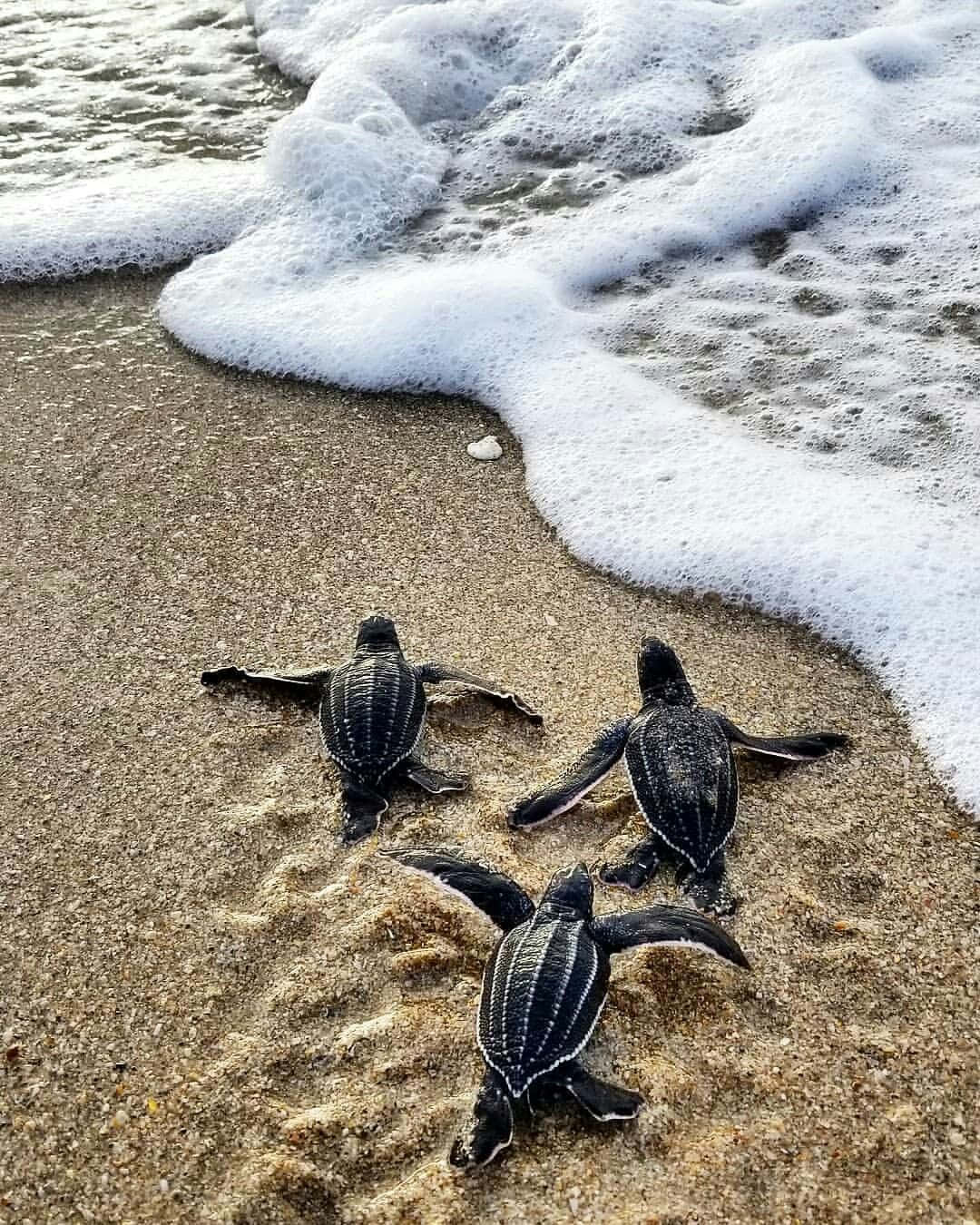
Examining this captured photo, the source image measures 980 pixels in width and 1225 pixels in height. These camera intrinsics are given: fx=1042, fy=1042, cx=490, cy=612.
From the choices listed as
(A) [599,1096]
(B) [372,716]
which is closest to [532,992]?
(A) [599,1096]

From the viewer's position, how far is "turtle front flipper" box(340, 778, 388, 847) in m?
2.42

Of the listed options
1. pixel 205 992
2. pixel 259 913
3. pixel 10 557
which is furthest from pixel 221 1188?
pixel 10 557

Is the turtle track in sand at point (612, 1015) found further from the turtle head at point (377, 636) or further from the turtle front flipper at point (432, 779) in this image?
the turtle head at point (377, 636)

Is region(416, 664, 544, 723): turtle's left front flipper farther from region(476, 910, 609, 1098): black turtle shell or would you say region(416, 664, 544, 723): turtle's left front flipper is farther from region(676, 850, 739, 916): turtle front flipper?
region(476, 910, 609, 1098): black turtle shell

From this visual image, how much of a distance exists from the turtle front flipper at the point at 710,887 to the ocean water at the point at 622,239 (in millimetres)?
755

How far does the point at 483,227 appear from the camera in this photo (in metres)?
5.09

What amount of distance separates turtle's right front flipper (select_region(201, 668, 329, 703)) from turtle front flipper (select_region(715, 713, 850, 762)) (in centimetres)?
105

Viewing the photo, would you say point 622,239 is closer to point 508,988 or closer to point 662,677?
point 662,677

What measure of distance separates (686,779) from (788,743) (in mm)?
405

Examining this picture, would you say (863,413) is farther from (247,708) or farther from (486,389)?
(247,708)

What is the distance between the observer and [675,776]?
2.40m


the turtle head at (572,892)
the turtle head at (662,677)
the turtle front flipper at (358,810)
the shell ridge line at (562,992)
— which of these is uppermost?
the shell ridge line at (562,992)

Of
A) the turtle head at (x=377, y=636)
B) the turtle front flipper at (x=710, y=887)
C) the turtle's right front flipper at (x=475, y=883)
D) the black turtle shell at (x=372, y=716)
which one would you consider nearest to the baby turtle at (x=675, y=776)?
the turtle front flipper at (x=710, y=887)

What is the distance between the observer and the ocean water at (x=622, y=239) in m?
3.40
